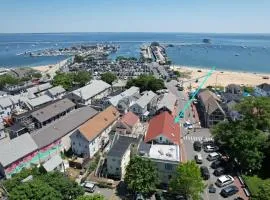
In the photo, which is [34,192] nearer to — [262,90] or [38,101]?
[38,101]

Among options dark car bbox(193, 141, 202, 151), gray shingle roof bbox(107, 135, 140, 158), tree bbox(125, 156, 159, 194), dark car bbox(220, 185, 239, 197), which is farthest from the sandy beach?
tree bbox(125, 156, 159, 194)

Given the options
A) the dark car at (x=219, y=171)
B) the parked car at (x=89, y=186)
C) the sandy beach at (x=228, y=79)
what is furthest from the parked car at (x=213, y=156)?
the sandy beach at (x=228, y=79)

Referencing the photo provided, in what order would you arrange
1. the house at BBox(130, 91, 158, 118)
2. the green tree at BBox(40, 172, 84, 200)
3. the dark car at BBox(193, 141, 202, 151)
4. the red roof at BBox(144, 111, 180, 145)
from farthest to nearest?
the house at BBox(130, 91, 158, 118)
the dark car at BBox(193, 141, 202, 151)
the red roof at BBox(144, 111, 180, 145)
the green tree at BBox(40, 172, 84, 200)

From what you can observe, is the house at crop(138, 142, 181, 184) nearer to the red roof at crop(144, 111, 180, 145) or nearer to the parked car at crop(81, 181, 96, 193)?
the red roof at crop(144, 111, 180, 145)

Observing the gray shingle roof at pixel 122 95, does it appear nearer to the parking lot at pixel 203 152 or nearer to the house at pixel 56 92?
the parking lot at pixel 203 152

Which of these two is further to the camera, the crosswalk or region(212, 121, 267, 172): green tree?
the crosswalk

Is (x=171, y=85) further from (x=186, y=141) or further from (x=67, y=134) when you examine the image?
(x=67, y=134)

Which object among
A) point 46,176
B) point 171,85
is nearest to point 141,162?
point 46,176

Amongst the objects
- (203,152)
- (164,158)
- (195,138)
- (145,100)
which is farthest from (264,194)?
(145,100)
